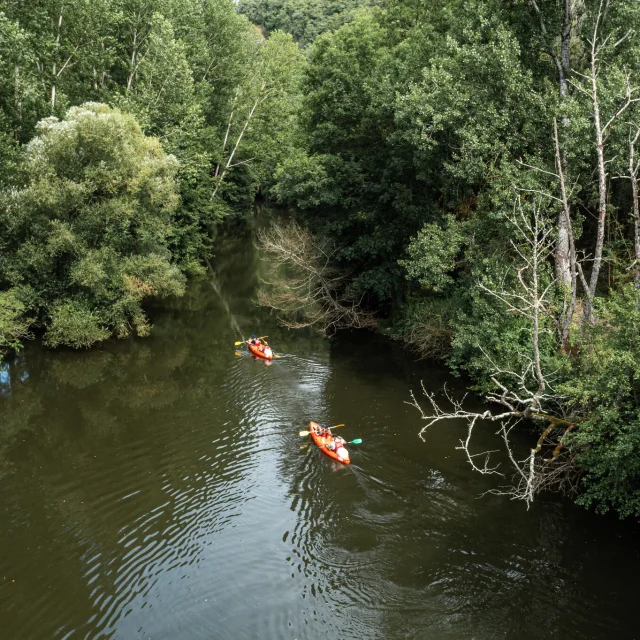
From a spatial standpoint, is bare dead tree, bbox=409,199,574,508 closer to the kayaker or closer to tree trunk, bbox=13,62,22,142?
the kayaker

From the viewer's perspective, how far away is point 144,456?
1627 cm

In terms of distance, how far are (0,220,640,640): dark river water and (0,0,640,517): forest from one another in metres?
1.31

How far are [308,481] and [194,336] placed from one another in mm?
13742

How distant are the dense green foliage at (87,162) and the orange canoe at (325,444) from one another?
37.7ft

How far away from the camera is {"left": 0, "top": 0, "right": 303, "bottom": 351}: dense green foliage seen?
2264 cm

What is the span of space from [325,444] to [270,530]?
331 centimetres

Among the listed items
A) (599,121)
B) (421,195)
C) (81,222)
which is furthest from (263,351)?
(599,121)

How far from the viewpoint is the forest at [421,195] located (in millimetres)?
14477

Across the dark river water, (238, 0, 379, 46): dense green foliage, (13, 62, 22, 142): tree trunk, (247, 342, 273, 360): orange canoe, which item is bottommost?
the dark river water

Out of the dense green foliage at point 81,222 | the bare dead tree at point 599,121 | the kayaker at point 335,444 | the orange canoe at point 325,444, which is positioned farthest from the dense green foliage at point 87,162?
the bare dead tree at point 599,121

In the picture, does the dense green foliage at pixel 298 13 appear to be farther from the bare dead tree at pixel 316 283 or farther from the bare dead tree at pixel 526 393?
the bare dead tree at pixel 526 393

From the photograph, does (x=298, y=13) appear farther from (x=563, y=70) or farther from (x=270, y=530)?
(x=270, y=530)

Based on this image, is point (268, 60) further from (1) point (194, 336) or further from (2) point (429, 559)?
(2) point (429, 559)

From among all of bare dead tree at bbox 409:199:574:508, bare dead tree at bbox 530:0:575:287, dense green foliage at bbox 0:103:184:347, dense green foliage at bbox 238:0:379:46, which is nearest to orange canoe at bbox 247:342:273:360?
Result: dense green foliage at bbox 0:103:184:347
